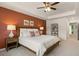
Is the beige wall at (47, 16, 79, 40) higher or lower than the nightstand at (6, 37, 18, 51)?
higher

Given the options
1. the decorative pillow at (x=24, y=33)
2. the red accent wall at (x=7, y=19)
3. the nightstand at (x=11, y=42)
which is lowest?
the nightstand at (x=11, y=42)

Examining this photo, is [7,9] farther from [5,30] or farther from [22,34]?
Result: [22,34]

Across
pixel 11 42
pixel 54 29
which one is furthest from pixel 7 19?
pixel 54 29

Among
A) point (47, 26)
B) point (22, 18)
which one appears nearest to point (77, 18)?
point (47, 26)

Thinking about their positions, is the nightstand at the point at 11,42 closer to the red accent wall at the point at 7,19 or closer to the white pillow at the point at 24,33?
the red accent wall at the point at 7,19

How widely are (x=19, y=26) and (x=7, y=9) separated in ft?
4.05

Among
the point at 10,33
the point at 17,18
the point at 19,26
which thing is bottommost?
the point at 10,33

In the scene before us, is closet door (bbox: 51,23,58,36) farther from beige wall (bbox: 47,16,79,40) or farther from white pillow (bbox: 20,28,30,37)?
white pillow (bbox: 20,28,30,37)

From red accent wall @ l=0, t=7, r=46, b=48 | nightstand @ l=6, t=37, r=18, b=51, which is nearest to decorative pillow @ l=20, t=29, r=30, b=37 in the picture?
red accent wall @ l=0, t=7, r=46, b=48

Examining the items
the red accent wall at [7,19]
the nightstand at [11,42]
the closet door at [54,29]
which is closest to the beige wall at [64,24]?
the closet door at [54,29]

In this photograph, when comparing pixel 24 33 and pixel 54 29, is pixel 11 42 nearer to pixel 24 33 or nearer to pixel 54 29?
pixel 24 33

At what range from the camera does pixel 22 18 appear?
16.0 feet

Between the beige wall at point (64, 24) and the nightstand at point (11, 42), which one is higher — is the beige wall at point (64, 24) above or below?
above

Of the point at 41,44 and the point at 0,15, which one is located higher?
the point at 0,15
